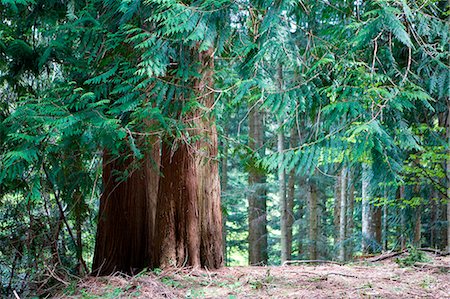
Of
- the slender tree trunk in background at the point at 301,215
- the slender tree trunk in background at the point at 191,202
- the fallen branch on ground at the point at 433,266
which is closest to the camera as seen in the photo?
the fallen branch on ground at the point at 433,266

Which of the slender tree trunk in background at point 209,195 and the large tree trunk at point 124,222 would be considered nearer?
the slender tree trunk in background at point 209,195

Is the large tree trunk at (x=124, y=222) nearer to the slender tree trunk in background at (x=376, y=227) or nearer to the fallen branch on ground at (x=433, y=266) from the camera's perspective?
the fallen branch on ground at (x=433, y=266)

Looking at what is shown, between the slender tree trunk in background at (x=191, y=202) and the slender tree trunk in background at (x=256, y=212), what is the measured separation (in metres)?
5.73

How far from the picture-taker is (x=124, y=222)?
20.6 ft

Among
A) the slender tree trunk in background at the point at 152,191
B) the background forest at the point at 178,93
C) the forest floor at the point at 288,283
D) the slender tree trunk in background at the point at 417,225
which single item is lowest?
the forest floor at the point at 288,283

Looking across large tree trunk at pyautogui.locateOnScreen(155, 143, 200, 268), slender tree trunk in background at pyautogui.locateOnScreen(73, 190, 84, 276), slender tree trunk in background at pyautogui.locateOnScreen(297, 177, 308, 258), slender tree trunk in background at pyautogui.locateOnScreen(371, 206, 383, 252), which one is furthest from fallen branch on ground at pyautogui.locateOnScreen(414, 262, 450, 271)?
slender tree trunk in background at pyautogui.locateOnScreen(297, 177, 308, 258)

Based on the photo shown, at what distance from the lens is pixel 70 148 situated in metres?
4.81

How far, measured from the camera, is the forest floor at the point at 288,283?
14.4 feet

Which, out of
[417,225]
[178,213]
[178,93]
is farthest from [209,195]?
[417,225]

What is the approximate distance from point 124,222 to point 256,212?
22.6ft

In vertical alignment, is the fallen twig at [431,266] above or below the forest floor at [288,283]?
above

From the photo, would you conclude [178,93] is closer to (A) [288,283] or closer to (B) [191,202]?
(B) [191,202]

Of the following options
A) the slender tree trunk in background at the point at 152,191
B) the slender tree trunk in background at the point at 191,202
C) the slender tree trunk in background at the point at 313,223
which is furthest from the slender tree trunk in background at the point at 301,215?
the slender tree trunk in background at the point at 191,202

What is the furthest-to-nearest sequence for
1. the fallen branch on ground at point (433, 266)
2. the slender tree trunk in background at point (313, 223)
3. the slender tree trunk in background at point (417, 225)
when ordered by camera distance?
the slender tree trunk in background at point (313, 223) → the slender tree trunk in background at point (417, 225) → the fallen branch on ground at point (433, 266)
